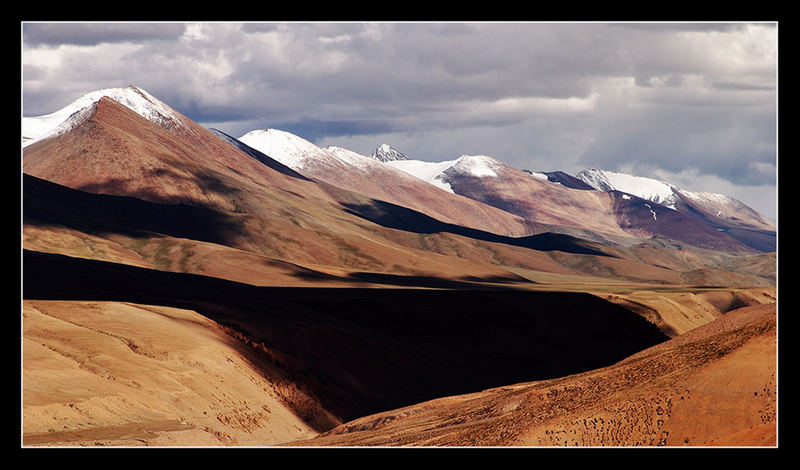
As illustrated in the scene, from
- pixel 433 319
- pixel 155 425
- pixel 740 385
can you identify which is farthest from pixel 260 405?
pixel 433 319

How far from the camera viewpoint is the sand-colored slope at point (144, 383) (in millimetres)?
48094

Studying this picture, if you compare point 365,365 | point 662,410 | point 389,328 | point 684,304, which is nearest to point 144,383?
point 365,365

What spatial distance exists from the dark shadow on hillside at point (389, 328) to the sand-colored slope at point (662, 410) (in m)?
30.2

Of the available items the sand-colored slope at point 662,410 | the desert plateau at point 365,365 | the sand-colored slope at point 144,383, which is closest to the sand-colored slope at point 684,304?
the desert plateau at point 365,365

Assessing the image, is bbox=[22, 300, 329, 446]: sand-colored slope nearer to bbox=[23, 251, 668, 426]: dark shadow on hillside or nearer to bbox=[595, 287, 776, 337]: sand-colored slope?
bbox=[23, 251, 668, 426]: dark shadow on hillside

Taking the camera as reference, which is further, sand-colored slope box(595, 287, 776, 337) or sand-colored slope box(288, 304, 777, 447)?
sand-colored slope box(595, 287, 776, 337)

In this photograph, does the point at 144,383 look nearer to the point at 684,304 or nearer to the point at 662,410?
the point at 662,410

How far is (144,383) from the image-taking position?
57.1 m

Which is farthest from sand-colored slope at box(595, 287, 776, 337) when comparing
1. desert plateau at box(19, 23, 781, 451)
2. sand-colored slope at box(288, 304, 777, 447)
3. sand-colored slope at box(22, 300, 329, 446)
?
sand-colored slope at box(288, 304, 777, 447)

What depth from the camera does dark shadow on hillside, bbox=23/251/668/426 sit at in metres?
80.9

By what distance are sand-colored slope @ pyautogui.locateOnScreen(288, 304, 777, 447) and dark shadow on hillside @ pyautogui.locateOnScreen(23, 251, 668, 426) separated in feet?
99.1

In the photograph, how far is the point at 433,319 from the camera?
11319cm
